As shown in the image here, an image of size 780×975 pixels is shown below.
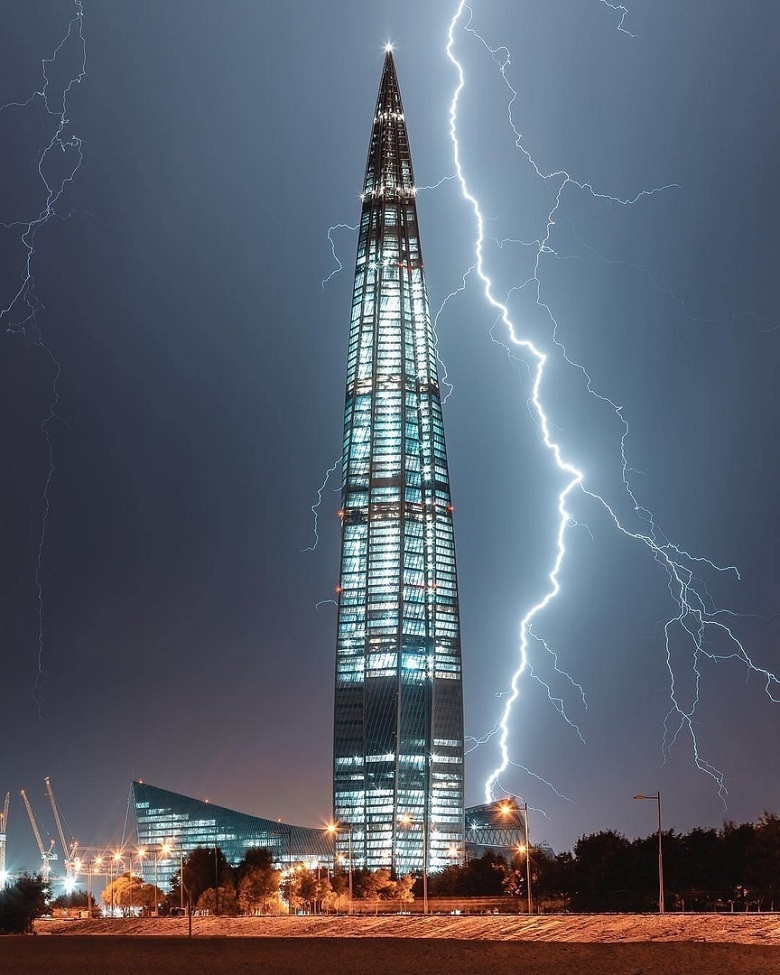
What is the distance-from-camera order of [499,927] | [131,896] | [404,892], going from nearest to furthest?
1. [499,927]
2. [404,892]
3. [131,896]

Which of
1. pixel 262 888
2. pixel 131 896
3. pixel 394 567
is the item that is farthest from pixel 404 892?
pixel 394 567

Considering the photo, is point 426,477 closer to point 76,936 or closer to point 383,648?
point 383,648

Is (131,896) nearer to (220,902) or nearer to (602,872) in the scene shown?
(220,902)

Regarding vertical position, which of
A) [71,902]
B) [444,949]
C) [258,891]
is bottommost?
[71,902]

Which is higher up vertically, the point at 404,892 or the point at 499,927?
the point at 404,892

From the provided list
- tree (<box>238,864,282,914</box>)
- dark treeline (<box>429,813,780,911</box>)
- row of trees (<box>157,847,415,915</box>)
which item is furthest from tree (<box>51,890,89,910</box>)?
dark treeline (<box>429,813,780,911</box>)

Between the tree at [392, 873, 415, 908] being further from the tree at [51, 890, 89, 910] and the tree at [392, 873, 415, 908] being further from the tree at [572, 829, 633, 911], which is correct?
the tree at [51, 890, 89, 910]

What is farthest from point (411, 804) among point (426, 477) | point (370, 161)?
point (370, 161)
